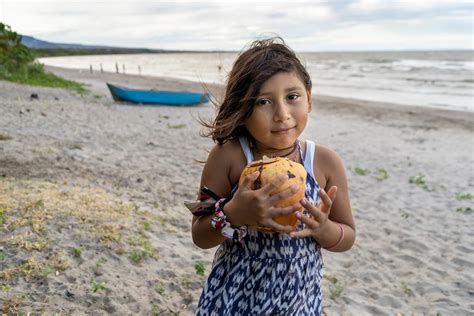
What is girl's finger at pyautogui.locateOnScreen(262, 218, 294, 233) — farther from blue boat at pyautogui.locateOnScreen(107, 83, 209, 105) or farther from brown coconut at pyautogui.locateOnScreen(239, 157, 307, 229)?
blue boat at pyautogui.locateOnScreen(107, 83, 209, 105)

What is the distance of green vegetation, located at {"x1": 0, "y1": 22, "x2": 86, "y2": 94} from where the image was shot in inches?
797

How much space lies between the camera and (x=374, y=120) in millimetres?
17469

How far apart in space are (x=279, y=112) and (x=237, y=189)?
12.5 inches

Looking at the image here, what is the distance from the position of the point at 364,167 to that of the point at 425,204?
91.3 inches

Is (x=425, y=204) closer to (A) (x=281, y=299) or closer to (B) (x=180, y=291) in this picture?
(B) (x=180, y=291)

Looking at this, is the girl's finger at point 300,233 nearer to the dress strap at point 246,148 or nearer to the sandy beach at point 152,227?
the dress strap at point 246,148

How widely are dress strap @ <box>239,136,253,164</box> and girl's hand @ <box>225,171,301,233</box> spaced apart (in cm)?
30

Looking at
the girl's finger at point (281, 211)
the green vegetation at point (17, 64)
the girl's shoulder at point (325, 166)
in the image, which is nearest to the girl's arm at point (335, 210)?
the girl's shoulder at point (325, 166)

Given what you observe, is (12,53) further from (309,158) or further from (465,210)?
(309,158)

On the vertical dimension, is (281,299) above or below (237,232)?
below

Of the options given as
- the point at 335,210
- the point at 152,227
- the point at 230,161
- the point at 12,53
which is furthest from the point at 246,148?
the point at 12,53

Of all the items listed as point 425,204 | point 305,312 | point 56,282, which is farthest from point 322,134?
point 305,312

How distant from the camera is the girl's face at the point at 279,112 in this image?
173 cm

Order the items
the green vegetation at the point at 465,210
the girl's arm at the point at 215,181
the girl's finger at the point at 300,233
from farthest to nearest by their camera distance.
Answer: the green vegetation at the point at 465,210
the girl's arm at the point at 215,181
the girl's finger at the point at 300,233
